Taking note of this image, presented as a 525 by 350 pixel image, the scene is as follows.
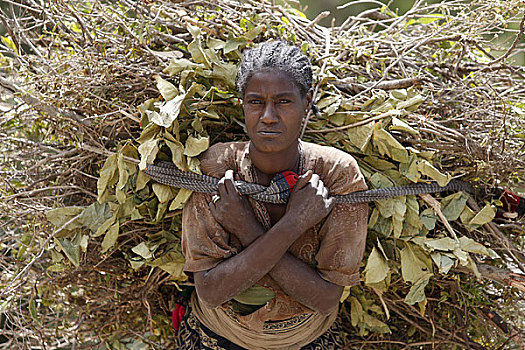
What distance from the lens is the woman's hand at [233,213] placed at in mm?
1527

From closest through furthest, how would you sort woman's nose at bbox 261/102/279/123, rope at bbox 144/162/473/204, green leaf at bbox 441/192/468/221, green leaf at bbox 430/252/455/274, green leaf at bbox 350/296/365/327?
woman's nose at bbox 261/102/279/123 < rope at bbox 144/162/473/204 < green leaf at bbox 430/252/455/274 < green leaf at bbox 441/192/468/221 < green leaf at bbox 350/296/365/327

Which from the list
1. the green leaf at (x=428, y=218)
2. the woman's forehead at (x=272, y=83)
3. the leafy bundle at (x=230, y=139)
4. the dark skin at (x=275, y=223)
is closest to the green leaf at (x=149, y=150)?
the leafy bundle at (x=230, y=139)

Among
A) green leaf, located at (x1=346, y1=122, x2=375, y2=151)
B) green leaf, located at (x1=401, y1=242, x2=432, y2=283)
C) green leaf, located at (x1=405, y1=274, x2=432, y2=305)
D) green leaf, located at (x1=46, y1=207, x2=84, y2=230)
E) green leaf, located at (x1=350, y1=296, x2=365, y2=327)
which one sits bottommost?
green leaf, located at (x1=350, y1=296, x2=365, y2=327)

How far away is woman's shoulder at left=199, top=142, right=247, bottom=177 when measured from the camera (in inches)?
64.2

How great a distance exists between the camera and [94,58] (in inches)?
75.7

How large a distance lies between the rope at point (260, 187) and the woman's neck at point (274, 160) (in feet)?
0.09

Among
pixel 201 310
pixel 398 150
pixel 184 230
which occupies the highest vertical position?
pixel 398 150

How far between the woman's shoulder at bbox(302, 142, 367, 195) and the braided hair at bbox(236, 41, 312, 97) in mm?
187

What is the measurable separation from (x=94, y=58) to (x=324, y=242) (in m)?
0.97

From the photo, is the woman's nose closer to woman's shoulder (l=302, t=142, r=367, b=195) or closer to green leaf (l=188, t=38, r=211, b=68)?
woman's shoulder (l=302, t=142, r=367, b=195)

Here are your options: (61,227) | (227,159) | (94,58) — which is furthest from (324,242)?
(94,58)

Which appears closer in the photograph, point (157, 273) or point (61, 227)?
point (61, 227)

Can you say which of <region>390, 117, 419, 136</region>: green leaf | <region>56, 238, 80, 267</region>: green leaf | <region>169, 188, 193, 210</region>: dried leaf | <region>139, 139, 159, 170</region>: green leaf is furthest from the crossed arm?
<region>56, 238, 80, 267</region>: green leaf

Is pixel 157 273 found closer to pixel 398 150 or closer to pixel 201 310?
pixel 201 310
